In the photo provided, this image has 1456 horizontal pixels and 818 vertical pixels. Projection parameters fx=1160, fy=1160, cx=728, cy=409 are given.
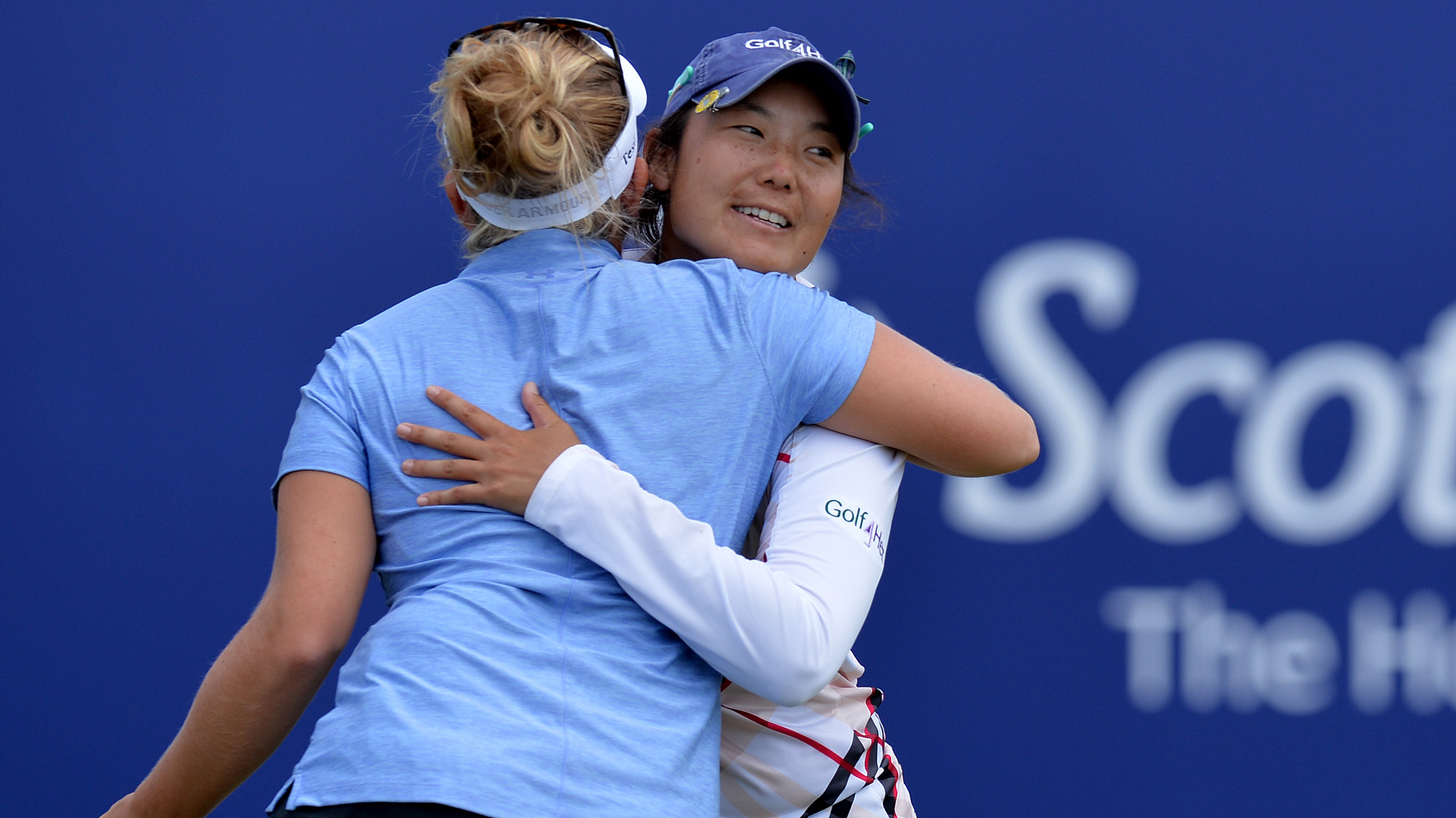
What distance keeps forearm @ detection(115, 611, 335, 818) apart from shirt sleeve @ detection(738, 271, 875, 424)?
0.43 m

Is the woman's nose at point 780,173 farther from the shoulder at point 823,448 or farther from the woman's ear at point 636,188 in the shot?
the shoulder at point 823,448

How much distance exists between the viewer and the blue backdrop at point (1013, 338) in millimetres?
1817

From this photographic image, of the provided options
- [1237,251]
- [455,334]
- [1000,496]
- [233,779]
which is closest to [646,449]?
[455,334]

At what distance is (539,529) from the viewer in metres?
0.91

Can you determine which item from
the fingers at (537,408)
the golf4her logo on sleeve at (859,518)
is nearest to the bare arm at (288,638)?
the fingers at (537,408)

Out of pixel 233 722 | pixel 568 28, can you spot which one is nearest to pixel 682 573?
pixel 233 722

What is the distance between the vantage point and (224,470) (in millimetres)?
1828

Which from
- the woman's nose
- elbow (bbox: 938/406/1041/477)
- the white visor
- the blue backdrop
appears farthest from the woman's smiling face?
the blue backdrop

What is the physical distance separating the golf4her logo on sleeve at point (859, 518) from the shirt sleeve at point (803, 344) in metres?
0.08

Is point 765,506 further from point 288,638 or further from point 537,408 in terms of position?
point 288,638

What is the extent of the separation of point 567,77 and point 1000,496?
3.57ft

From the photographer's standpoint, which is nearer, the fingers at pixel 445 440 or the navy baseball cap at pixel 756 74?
the fingers at pixel 445 440

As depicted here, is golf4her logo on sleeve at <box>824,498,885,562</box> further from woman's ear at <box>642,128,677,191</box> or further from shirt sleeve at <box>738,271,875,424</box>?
woman's ear at <box>642,128,677,191</box>

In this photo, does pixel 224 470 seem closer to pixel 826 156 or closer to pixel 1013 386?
pixel 826 156
